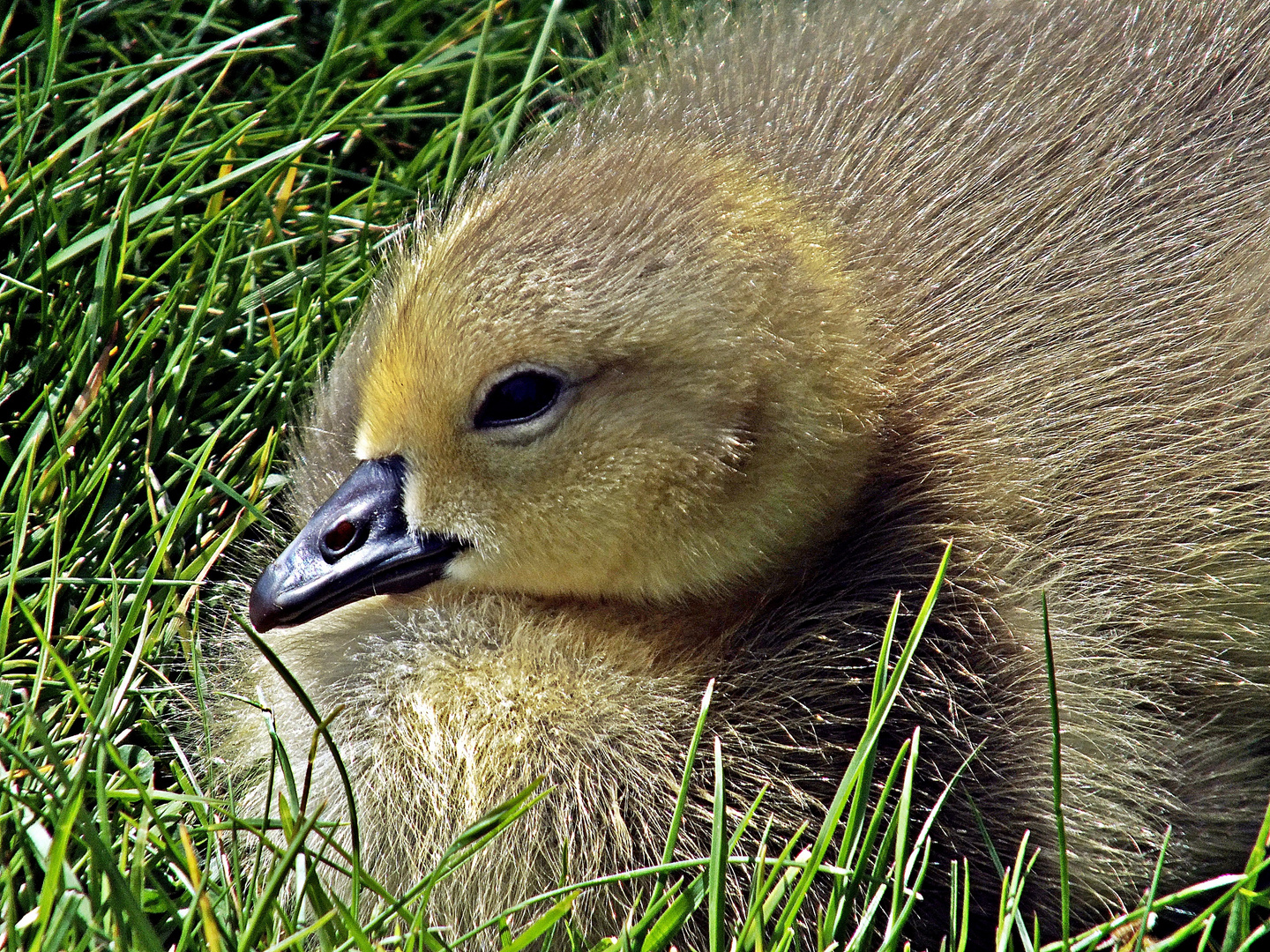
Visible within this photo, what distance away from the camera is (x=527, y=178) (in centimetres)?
208

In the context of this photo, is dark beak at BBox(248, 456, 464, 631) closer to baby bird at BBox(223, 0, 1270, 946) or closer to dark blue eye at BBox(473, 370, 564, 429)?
baby bird at BBox(223, 0, 1270, 946)

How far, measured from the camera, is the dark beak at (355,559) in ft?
6.51

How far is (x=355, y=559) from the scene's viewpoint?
2.00m

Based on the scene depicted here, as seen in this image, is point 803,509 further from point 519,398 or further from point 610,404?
point 519,398

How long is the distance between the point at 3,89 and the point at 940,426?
6.13ft

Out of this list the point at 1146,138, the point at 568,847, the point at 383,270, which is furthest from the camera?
the point at 383,270

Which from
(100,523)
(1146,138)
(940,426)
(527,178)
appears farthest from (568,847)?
(1146,138)

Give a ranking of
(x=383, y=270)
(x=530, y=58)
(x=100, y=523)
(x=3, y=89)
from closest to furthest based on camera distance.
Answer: (x=383, y=270) → (x=100, y=523) → (x=3, y=89) → (x=530, y=58)

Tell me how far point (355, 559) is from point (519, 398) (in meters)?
0.31

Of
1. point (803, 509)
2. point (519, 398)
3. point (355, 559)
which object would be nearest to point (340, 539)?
point (355, 559)

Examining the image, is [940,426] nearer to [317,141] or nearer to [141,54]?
[317,141]

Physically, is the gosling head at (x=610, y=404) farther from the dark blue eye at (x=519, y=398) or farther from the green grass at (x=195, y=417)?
the green grass at (x=195, y=417)

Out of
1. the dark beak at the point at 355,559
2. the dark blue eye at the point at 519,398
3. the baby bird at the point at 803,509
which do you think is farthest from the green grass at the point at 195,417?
the dark blue eye at the point at 519,398

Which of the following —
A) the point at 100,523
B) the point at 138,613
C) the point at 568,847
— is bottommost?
the point at 568,847
